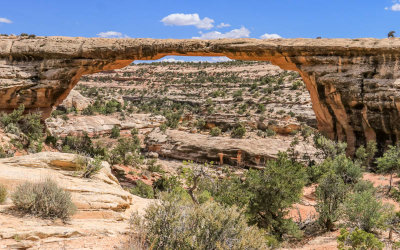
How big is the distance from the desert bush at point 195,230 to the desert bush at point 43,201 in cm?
152

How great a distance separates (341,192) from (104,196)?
7927 mm

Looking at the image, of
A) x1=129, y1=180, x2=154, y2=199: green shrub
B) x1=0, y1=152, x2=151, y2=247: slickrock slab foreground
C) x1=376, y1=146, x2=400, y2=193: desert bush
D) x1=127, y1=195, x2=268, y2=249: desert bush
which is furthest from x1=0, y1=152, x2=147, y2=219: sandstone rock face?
x1=376, y1=146, x2=400, y2=193: desert bush

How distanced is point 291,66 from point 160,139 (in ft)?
45.7

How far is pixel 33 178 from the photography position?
687 centimetres

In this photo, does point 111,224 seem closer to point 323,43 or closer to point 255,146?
point 323,43

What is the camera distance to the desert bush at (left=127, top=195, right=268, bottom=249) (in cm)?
456

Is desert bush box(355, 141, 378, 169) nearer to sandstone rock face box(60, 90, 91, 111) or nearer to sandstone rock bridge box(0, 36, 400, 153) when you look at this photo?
sandstone rock bridge box(0, 36, 400, 153)

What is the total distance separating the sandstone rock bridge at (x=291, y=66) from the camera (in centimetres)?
1430

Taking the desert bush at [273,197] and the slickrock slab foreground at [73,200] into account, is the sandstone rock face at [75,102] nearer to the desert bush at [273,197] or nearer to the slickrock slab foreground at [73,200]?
the slickrock slab foreground at [73,200]

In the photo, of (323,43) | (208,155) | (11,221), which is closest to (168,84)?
(208,155)

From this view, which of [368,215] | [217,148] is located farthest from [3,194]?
[217,148]

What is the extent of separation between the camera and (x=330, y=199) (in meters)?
9.86

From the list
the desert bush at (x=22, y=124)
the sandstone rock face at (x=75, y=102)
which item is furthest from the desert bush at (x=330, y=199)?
the sandstone rock face at (x=75, y=102)

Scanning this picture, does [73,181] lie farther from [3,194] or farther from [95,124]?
[95,124]
